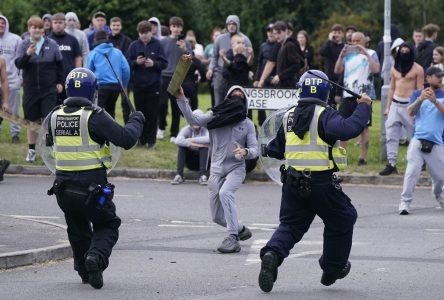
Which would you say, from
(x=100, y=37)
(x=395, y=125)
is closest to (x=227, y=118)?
(x=395, y=125)

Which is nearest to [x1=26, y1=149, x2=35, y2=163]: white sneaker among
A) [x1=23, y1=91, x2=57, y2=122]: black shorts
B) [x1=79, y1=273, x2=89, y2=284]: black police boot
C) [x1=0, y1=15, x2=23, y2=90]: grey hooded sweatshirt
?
[x1=23, y1=91, x2=57, y2=122]: black shorts

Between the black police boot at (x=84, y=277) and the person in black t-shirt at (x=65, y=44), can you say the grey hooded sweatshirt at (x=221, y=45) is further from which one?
the black police boot at (x=84, y=277)

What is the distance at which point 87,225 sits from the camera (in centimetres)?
1073

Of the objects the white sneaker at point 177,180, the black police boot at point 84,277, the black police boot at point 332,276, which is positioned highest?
the black police boot at point 332,276

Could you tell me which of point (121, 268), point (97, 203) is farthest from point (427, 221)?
point (97, 203)

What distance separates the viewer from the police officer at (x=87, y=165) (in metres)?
10.3

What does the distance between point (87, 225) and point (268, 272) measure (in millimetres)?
1735

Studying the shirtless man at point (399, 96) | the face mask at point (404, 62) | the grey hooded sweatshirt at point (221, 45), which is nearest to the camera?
the face mask at point (404, 62)

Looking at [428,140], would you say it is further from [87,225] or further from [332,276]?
[87,225]

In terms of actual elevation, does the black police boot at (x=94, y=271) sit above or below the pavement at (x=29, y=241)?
above

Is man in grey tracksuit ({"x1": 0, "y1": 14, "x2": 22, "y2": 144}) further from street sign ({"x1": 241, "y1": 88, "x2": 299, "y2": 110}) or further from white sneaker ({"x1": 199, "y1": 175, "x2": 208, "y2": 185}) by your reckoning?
street sign ({"x1": 241, "y1": 88, "x2": 299, "y2": 110})

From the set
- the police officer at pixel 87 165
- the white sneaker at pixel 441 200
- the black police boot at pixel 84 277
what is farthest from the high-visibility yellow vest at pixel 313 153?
the white sneaker at pixel 441 200

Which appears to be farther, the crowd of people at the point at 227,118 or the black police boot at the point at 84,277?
the black police boot at the point at 84,277

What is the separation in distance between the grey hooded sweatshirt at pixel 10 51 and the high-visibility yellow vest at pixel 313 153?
11.5 m
